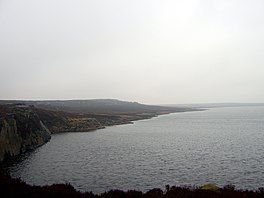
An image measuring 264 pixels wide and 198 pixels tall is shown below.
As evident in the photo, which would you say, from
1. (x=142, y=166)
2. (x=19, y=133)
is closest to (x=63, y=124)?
(x=19, y=133)

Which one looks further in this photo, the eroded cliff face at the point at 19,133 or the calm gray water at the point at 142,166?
the eroded cliff face at the point at 19,133

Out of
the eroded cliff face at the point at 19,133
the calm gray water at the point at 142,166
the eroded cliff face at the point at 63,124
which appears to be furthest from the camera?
the eroded cliff face at the point at 63,124

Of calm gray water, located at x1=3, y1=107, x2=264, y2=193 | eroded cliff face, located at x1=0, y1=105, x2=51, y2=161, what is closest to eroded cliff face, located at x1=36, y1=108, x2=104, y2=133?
eroded cliff face, located at x1=0, y1=105, x2=51, y2=161

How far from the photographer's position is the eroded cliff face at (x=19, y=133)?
50906mm

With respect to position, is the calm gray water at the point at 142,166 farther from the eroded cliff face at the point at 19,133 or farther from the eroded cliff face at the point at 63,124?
the eroded cliff face at the point at 63,124

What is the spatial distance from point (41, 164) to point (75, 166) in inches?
223

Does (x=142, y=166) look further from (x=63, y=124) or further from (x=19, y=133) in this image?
(x=63, y=124)

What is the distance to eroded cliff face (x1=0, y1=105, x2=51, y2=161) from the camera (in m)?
50.9

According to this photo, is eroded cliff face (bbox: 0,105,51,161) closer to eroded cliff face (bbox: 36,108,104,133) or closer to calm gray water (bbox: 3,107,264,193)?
calm gray water (bbox: 3,107,264,193)

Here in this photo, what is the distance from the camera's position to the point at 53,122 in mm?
99562

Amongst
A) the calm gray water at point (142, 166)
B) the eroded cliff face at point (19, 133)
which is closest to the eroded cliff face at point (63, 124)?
the eroded cliff face at point (19, 133)

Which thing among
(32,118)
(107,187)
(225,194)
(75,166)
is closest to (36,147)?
(32,118)

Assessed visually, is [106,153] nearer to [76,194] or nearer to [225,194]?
[76,194]

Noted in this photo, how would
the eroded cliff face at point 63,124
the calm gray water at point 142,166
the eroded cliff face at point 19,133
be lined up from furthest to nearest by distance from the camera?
the eroded cliff face at point 63,124, the eroded cliff face at point 19,133, the calm gray water at point 142,166
